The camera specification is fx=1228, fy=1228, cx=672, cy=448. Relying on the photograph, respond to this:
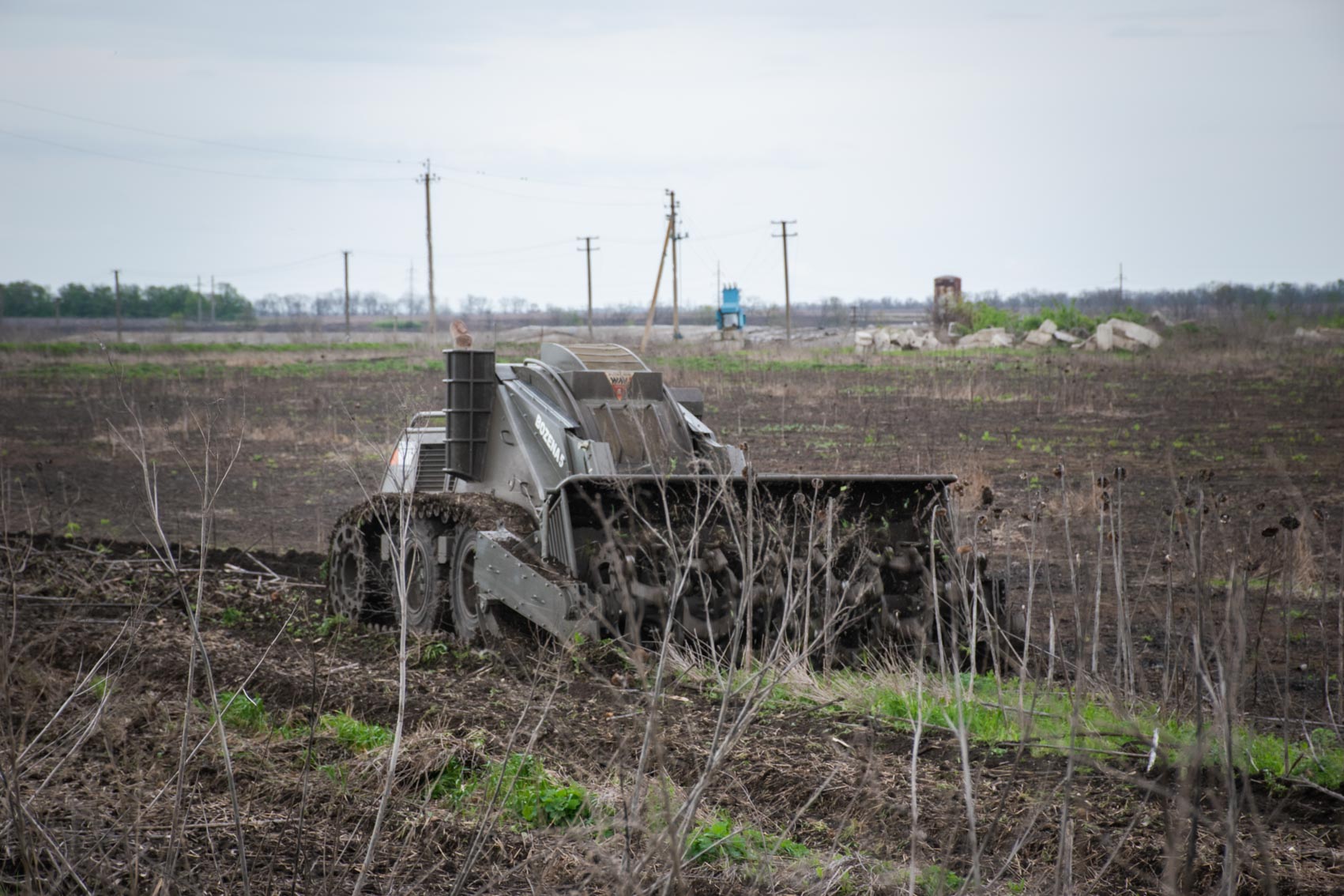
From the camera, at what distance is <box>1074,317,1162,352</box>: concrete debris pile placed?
4519 cm

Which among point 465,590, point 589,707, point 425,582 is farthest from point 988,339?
point 589,707

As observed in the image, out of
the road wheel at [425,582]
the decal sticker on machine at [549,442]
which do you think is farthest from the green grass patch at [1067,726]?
the road wheel at [425,582]

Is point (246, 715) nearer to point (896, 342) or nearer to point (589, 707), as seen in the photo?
point (589, 707)

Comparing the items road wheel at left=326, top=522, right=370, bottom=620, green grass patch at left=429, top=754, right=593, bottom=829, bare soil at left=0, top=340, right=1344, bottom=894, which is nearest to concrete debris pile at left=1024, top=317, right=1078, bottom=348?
bare soil at left=0, top=340, right=1344, bottom=894

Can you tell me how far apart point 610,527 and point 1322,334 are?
4766 cm

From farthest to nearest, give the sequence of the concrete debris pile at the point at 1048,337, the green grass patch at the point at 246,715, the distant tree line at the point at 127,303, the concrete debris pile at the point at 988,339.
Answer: the distant tree line at the point at 127,303 → the concrete debris pile at the point at 988,339 → the concrete debris pile at the point at 1048,337 → the green grass patch at the point at 246,715

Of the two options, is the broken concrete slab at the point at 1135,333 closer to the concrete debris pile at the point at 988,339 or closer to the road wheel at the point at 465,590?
the concrete debris pile at the point at 988,339

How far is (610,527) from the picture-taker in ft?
23.2

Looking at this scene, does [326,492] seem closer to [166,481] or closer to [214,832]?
[166,481]

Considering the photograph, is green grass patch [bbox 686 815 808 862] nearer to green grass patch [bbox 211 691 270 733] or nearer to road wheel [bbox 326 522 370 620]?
green grass patch [bbox 211 691 270 733]

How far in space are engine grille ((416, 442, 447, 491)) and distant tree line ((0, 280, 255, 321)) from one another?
298ft

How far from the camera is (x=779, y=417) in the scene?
977 inches

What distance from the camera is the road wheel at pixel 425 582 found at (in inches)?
361

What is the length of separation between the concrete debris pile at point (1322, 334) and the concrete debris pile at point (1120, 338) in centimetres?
546
